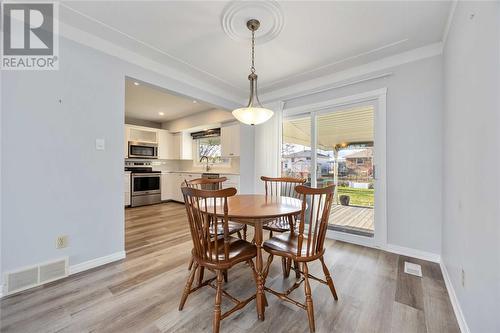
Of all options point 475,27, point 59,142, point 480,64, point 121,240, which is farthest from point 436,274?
point 59,142

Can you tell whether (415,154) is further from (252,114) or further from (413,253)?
(252,114)

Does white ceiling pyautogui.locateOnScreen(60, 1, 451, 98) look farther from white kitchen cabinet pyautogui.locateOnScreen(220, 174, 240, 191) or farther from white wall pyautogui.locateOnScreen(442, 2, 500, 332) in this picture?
white kitchen cabinet pyautogui.locateOnScreen(220, 174, 240, 191)

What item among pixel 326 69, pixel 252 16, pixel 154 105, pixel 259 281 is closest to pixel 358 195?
pixel 326 69

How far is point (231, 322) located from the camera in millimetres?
1432

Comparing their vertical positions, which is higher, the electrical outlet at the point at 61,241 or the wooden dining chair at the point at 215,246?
the wooden dining chair at the point at 215,246

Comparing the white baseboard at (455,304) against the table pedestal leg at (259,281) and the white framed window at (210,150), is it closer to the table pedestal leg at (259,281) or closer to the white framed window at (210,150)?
the table pedestal leg at (259,281)

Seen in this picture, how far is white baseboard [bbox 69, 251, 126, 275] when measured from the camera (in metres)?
2.07

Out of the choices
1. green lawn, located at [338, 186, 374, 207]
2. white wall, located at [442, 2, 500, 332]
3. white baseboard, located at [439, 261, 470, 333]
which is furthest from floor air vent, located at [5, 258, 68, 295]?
green lawn, located at [338, 186, 374, 207]

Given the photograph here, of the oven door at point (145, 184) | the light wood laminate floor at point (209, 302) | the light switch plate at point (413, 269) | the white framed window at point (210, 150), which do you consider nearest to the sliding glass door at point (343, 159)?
the light switch plate at point (413, 269)

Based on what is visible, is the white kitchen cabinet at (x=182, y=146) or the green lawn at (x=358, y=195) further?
the white kitchen cabinet at (x=182, y=146)

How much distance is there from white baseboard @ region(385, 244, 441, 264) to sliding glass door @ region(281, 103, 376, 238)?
0.27 meters

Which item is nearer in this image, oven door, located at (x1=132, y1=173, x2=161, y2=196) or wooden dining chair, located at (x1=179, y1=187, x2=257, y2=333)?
wooden dining chair, located at (x1=179, y1=187, x2=257, y2=333)

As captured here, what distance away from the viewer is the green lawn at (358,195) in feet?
9.39

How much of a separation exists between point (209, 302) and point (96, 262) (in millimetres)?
1472
